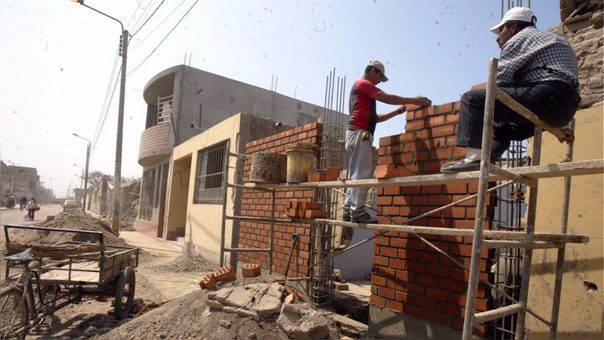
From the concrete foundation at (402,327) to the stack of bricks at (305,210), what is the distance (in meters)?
1.16

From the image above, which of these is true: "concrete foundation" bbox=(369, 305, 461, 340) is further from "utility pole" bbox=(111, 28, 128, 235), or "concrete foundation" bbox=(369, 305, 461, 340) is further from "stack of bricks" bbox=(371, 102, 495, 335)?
"utility pole" bbox=(111, 28, 128, 235)

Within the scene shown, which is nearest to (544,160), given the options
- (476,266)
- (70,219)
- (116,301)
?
(476,266)

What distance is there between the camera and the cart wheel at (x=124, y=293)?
18.1 ft

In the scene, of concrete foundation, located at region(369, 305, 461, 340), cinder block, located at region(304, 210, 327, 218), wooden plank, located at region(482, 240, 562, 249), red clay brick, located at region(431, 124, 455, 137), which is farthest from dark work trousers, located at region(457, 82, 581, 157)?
cinder block, located at region(304, 210, 327, 218)

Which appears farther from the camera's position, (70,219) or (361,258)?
(70,219)

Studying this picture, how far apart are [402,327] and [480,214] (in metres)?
2.25

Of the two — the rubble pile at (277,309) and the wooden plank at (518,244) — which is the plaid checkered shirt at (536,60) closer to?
the wooden plank at (518,244)

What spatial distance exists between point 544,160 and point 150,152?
17.5 metres

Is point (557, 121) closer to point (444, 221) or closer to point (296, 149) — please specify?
point (444, 221)

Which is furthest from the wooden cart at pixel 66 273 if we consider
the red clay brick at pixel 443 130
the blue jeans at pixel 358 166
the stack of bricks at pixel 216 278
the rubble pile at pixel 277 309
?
the red clay brick at pixel 443 130

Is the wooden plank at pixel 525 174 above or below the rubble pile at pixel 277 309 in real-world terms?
above

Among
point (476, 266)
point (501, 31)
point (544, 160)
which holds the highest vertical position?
point (501, 31)

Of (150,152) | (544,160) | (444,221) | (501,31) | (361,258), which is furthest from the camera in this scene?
(150,152)

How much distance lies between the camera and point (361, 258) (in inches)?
332
